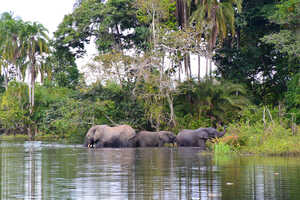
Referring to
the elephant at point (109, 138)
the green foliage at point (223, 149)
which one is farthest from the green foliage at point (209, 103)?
the green foliage at point (223, 149)

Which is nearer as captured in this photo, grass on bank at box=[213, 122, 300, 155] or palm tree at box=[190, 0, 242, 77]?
grass on bank at box=[213, 122, 300, 155]

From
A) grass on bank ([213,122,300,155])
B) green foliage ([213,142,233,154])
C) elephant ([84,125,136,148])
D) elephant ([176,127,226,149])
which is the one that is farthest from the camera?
elephant ([84,125,136,148])

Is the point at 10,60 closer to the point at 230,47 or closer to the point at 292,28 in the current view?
the point at 230,47

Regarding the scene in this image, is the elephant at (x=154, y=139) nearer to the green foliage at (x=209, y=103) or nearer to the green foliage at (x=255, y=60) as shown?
the green foliage at (x=209, y=103)

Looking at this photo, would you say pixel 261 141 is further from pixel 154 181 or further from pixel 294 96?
pixel 154 181

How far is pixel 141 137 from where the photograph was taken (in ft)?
124

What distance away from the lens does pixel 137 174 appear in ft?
53.6

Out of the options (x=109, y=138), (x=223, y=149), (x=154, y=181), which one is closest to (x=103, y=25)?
(x=109, y=138)

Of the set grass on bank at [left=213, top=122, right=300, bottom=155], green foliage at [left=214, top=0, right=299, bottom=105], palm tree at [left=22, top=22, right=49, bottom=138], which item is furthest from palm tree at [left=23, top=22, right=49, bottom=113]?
grass on bank at [left=213, top=122, right=300, bottom=155]

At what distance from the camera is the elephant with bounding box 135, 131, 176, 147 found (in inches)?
1474

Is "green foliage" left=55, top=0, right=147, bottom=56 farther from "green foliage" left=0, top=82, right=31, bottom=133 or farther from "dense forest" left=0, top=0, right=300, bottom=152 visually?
"green foliage" left=0, top=82, right=31, bottom=133

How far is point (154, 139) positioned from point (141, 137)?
2.70ft

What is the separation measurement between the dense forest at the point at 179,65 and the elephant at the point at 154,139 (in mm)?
1863

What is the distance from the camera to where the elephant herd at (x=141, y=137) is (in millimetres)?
36188
